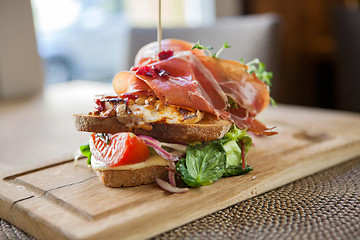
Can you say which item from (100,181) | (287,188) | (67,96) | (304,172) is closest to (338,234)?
(287,188)

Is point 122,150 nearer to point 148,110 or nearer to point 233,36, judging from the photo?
point 148,110

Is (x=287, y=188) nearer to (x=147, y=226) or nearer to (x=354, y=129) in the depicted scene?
(x=147, y=226)

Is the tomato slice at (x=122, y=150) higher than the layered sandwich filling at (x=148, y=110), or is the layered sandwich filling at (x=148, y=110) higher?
the layered sandwich filling at (x=148, y=110)

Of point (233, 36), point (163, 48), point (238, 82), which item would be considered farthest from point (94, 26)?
point (238, 82)

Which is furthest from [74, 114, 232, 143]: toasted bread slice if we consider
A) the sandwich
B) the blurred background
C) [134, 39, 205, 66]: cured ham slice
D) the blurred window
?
the blurred window

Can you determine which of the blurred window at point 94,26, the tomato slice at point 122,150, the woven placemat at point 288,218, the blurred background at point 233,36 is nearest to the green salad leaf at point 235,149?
the woven placemat at point 288,218

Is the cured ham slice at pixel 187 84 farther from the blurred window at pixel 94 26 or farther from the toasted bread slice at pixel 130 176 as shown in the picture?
the blurred window at pixel 94 26

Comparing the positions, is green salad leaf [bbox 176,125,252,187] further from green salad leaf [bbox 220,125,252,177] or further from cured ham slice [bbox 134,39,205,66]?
cured ham slice [bbox 134,39,205,66]
